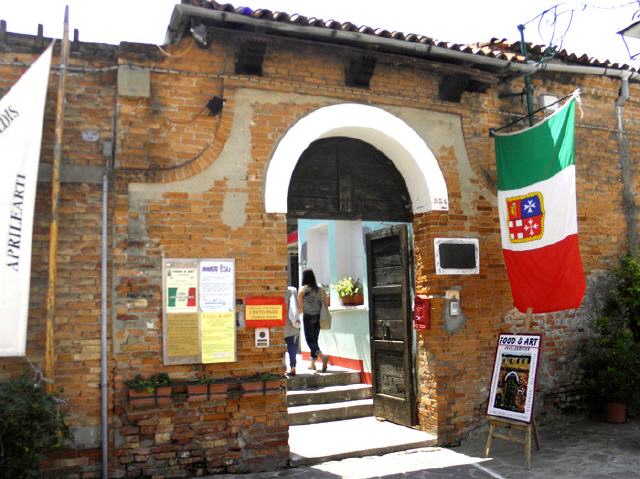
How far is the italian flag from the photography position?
6188 millimetres

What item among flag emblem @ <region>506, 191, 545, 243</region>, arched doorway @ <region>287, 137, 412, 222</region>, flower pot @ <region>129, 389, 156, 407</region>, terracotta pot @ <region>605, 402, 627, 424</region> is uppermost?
arched doorway @ <region>287, 137, 412, 222</region>

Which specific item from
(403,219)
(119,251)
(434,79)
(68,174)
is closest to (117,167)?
(68,174)

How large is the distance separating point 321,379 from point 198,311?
3431 mm

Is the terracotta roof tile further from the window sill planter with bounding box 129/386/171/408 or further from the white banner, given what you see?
the window sill planter with bounding box 129/386/171/408

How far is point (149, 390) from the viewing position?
17.7 ft

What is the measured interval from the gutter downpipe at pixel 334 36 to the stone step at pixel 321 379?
15.2ft

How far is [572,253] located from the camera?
6164mm

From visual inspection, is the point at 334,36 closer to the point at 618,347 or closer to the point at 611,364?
the point at 618,347

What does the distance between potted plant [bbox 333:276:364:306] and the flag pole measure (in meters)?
5.25

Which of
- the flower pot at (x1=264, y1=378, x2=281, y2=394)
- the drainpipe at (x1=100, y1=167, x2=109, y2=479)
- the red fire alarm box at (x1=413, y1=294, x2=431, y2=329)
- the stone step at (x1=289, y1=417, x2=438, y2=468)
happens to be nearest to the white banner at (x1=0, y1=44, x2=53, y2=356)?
the drainpipe at (x1=100, y1=167, x2=109, y2=479)

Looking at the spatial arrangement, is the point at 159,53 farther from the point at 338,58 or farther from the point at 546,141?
the point at 546,141

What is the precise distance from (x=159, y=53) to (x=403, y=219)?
3.39 m

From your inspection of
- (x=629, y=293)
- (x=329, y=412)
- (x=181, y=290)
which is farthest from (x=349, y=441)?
(x=629, y=293)

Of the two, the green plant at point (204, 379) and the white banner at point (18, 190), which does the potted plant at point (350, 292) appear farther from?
the white banner at point (18, 190)
